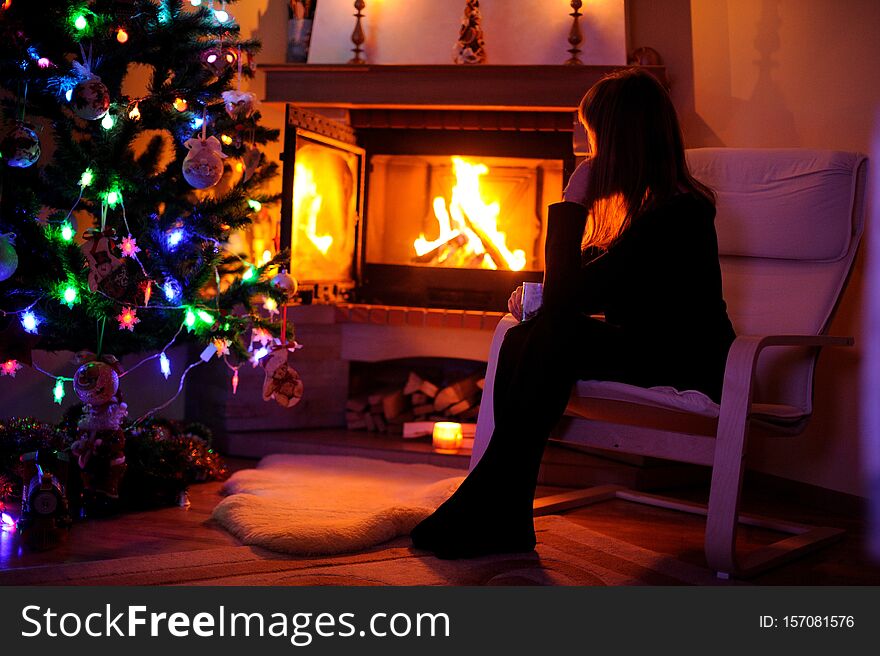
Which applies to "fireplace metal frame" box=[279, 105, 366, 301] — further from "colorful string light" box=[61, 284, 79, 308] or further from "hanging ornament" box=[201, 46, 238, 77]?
"colorful string light" box=[61, 284, 79, 308]

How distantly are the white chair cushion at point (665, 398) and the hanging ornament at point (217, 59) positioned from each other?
3.95 feet

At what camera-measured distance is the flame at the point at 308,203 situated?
10.0 feet

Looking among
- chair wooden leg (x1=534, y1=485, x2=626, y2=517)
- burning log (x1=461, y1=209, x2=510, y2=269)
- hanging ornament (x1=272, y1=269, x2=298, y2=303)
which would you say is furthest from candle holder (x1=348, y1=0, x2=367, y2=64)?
chair wooden leg (x1=534, y1=485, x2=626, y2=517)

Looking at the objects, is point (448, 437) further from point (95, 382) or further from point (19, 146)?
point (19, 146)

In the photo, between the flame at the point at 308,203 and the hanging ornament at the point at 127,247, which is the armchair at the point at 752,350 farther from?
the flame at the point at 308,203

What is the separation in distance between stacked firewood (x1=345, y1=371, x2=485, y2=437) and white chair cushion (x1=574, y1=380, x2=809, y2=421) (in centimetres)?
120

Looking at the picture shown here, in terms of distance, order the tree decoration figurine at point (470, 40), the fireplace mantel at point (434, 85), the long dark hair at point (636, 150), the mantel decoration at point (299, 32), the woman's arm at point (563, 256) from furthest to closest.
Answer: the mantel decoration at point (299, 32)
the tree decoration figurine at point (470, 40)
the fireplace mantel at point (434, 85)
the long dark hair at point (636, 150)
the woman's arm at point (563, 256)

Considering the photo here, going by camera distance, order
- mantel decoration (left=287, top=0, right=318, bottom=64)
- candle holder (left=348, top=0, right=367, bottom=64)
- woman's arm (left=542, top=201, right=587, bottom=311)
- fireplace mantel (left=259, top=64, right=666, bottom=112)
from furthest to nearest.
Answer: mantel decoration (left=287, top=0, right=318, bottom=64)
candle holder (left=348, top=0, right=367, bottom=64)
fireplace mantel (left=259, top=64, right=666, bottom=112)
woman's arm (left=542, top=201, right=587, bottom=311)

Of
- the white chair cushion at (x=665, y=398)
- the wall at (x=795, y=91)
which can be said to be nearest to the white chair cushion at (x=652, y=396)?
the white chair cushion at (x=665, y=398)

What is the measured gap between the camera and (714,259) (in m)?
1.94

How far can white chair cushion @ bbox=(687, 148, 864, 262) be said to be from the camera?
2227 mm

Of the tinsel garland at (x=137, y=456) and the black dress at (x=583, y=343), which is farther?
the tinsel garland at (x=137, y=456)

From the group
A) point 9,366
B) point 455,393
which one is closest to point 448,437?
point 455,393

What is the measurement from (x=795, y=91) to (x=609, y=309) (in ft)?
3.85
